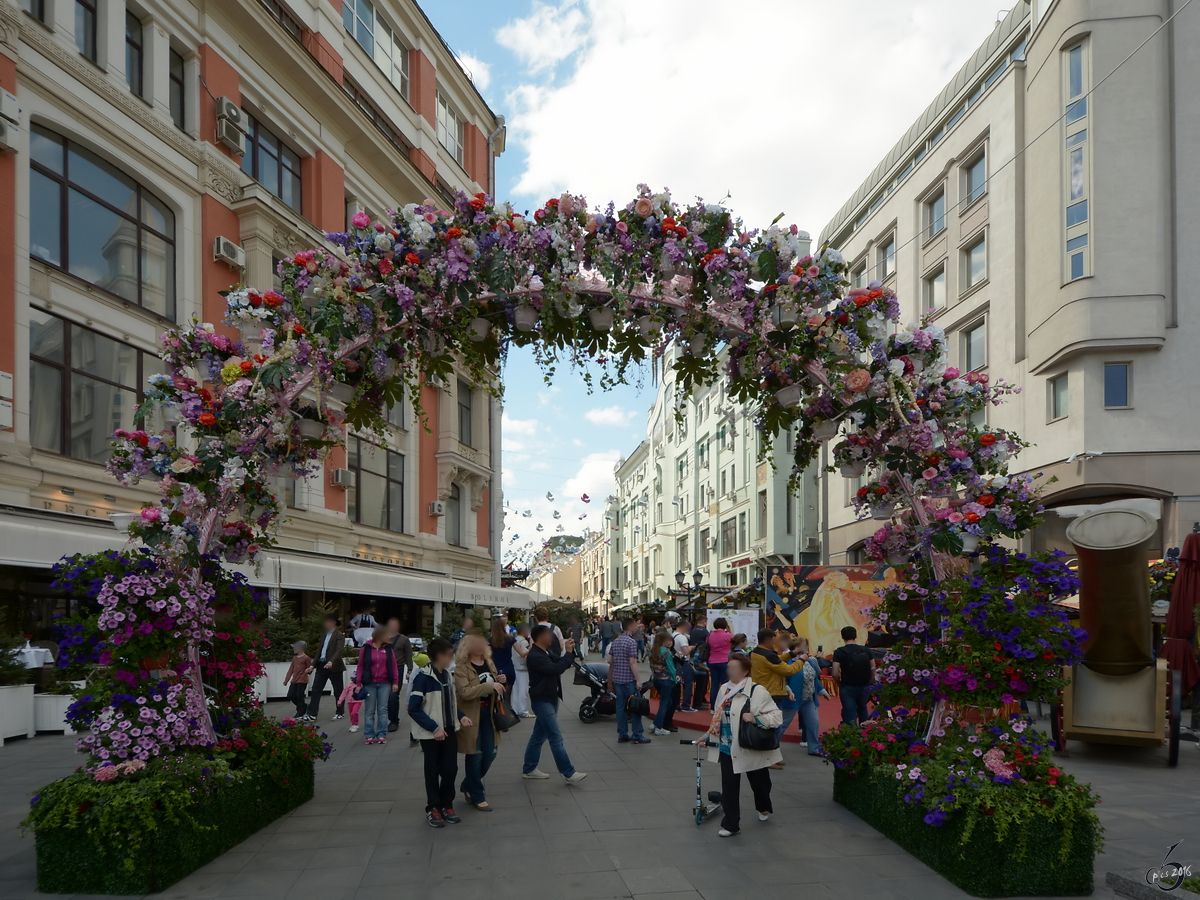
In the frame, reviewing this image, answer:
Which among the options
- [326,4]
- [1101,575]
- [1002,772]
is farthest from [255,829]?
[326,4]

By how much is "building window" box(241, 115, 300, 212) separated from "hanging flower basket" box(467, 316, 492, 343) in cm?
1633

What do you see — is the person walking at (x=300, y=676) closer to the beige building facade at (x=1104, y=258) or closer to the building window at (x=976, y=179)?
the beige building facade at (x=1104, y=258)

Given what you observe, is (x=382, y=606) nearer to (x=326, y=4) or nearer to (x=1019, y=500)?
(x=326, y=4)

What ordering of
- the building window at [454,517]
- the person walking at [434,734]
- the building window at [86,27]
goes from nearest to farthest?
1. the person walking at [434,734]
2. the building window at [86,27]
3. the building window at [454,517]


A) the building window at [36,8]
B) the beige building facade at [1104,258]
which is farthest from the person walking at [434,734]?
the beige building facade at [1104,258]

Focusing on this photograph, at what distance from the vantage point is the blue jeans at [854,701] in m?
11.0

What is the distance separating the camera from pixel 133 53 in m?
18.1

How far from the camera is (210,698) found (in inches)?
298

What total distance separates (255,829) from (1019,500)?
6940 mm

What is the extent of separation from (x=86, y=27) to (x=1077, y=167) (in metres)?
22.3

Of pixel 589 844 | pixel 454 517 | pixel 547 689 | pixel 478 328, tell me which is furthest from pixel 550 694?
pixel 454 517

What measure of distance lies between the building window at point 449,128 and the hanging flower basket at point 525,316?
28.0 m

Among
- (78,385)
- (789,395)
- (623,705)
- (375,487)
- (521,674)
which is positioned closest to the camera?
(789,395)

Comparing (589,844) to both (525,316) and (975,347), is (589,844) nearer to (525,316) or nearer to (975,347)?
(525,316)
